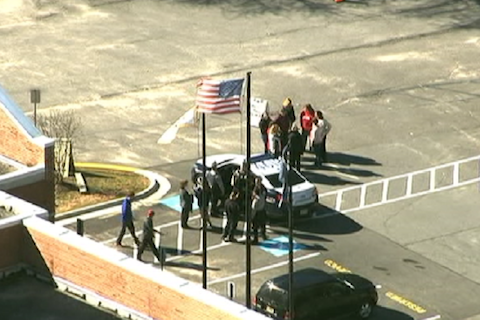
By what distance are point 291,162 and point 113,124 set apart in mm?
8256

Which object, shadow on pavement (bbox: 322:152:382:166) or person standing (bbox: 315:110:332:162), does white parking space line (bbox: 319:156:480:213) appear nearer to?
shadow on pavement (bbox: 322:152:382:166)

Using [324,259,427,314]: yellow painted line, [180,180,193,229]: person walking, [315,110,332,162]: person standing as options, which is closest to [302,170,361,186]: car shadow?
[315,110,332,162]: person standing

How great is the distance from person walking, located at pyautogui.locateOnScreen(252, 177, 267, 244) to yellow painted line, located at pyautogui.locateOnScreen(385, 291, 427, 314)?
176 inches

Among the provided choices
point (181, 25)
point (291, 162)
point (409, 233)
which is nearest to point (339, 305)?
point (409, 233)

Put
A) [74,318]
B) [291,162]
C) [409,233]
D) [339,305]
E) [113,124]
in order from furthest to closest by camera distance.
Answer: [113,124] → [291,162] → [409,233] → [339,305] → [74,318]

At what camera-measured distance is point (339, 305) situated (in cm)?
3912

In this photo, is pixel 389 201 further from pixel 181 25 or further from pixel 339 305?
pixel 181 25

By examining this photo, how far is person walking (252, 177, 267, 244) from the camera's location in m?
43.7

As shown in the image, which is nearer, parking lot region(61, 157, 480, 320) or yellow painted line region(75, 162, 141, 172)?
parking lot region(61, 157, 480, 320)

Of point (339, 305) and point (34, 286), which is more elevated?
point (34, 286)

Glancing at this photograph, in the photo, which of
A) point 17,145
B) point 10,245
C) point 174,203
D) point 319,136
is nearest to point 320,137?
point 319,136

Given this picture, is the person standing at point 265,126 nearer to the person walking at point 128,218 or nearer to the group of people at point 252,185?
the group of people at point 252,185

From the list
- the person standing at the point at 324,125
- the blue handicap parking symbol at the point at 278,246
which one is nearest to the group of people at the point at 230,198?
the blue handicap parking symbol at the point at 278,246

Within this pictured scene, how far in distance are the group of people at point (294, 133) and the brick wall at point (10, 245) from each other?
17237 mm
